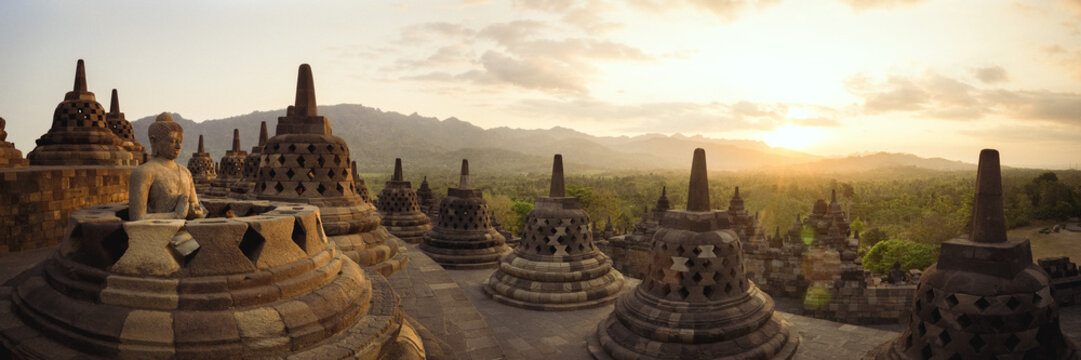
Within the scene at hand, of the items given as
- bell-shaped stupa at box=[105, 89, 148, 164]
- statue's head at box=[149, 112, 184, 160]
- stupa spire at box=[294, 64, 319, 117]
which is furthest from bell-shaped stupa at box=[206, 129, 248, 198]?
statue's head at box=[149, 112, 184, 160]

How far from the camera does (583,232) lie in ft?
39.9

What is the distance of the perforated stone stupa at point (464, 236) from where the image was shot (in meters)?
15.1

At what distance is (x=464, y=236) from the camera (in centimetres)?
1530

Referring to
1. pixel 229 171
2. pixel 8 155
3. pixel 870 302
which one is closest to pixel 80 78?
pixel 8 155

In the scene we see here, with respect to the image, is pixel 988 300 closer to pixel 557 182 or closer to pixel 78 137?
pixel 557 182

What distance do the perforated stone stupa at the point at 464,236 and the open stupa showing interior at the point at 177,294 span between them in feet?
35.8

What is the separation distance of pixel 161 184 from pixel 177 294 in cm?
128

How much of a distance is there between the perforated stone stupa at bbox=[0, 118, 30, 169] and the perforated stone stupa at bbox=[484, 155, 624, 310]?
10.7 metres

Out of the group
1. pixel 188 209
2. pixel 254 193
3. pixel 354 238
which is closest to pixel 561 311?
pixel 354 238

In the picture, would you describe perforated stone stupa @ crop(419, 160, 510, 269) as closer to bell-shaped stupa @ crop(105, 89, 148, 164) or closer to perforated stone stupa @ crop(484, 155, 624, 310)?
perforated stone stupa @ crop(484, 155, 624, 310)

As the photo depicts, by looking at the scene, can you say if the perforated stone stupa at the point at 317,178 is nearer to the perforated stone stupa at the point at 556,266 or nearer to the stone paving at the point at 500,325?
the stone paving at the point at 500,325

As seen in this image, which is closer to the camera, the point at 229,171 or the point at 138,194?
the point at 138,194

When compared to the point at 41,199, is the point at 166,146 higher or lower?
higher

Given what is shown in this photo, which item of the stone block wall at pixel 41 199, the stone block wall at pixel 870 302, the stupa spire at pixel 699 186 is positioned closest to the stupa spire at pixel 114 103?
the stone block wall at pixel 41 199
